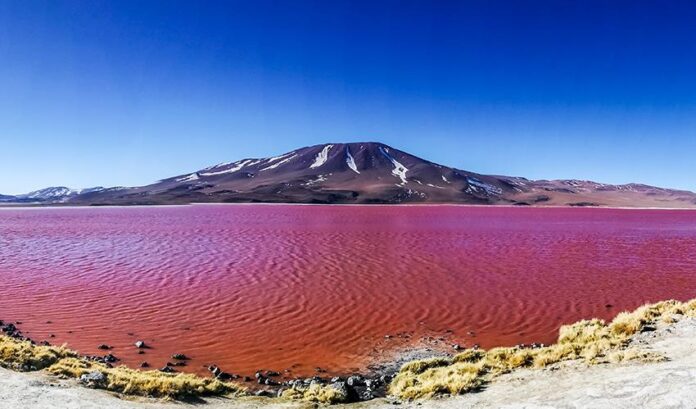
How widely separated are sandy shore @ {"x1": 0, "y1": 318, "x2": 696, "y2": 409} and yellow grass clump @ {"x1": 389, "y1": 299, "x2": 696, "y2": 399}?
38 cm

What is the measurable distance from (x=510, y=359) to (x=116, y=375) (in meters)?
8.07

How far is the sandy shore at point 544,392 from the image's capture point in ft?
23.7

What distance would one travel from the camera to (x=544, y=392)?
8.02 m

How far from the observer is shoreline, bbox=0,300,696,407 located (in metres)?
9.05

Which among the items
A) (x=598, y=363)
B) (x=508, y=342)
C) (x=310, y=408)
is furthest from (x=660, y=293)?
(x=310, y=408)

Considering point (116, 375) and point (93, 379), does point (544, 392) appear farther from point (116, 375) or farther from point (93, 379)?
point (93, 379)

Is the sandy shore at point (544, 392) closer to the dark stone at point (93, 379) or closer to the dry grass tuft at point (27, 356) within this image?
the dark stone at point (93, 379)

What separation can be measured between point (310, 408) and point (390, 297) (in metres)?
10.7

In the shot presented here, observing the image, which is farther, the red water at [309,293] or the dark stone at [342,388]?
the red water at [309,293]

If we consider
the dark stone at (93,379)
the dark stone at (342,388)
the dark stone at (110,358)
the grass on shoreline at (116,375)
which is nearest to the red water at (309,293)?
the dark stone at (110,358)

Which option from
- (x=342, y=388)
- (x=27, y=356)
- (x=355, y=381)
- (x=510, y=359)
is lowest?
(x=355, y=381)

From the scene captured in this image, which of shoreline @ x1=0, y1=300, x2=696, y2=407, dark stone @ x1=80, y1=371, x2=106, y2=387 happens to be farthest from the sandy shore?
shoreline @ x1=0, y1=300, x2=696, y2=407

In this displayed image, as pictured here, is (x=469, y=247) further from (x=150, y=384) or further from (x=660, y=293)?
(x=150, y=384)

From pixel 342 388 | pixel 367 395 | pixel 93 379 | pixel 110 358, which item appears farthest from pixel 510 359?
pixel 110 358
